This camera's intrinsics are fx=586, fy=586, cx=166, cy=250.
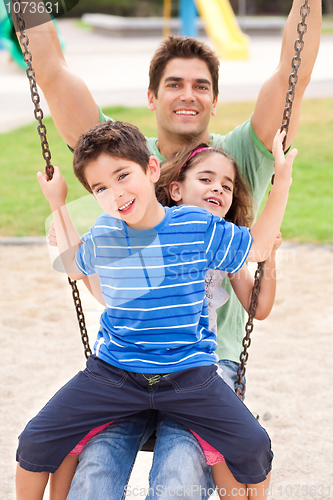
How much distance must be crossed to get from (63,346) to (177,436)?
2.30 m

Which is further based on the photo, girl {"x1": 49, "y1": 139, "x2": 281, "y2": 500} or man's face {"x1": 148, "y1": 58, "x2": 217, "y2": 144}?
man's face {"x1": 148, "y1": 58, "x2": 217, "y2": 144}

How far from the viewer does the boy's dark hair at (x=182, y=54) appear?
243 centimetres

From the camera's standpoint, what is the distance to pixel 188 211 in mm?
1817

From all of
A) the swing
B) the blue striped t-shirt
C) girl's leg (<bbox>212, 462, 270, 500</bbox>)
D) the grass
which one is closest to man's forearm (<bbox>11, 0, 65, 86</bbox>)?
the swing

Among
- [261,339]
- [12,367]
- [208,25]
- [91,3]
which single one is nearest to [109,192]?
[12,367]

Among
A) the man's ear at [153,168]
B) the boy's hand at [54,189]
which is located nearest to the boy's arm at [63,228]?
the boy's hand at [54,189]

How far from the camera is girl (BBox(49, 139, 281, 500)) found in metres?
2.02

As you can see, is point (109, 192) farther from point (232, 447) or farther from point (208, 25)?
point (208, 25)

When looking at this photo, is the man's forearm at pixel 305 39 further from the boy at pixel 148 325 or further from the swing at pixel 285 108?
the boy at pixel 148 325

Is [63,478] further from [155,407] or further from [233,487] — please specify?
[233,487]

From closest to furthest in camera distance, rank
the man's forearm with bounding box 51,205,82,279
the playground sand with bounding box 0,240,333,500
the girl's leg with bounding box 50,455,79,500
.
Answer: the girl's leg with bounding box 50,455,79,500 → the man's forearm with bounding box 51,205,82,279 → the playground sand with bounding box 0,240,333,500

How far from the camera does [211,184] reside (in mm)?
2020

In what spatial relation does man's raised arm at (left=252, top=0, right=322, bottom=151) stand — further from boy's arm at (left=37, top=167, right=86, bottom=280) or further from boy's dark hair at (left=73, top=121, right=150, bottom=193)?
boy's arm at (left=37, top=167, right=86, bottom=280)

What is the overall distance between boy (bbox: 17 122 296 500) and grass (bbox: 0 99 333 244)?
402 centimetres
